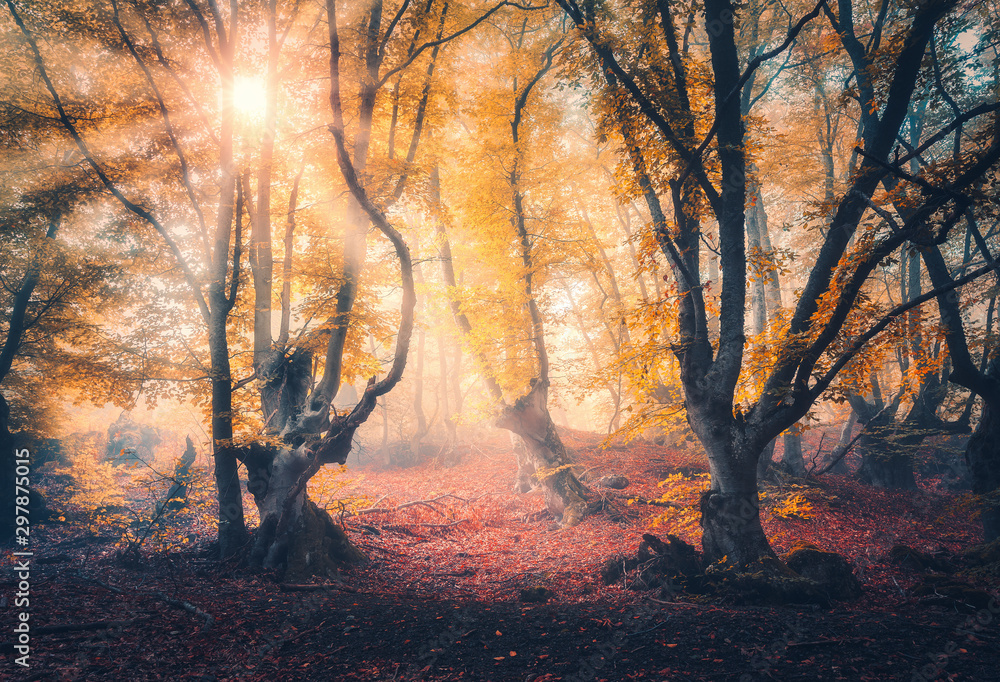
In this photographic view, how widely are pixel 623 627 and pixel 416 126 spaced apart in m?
9.52

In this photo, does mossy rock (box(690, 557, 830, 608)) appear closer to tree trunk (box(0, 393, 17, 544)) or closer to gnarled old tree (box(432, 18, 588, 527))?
gnarled old tree (box(432, 18, 588, 527))

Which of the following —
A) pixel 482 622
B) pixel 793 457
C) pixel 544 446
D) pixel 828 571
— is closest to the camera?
pixel 482 622

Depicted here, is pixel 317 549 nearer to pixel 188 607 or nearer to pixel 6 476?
pixel 188 607

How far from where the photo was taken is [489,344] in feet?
34.7

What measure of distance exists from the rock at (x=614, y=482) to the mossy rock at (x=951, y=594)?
677cm

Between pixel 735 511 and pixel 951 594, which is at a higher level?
pixel 735 511

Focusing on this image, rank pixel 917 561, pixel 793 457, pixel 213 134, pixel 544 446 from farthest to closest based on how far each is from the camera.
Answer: pixel 793 457, pixel 544 446, pixel 213 134, pixel 917 561

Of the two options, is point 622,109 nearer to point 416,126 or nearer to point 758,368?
point 758,368

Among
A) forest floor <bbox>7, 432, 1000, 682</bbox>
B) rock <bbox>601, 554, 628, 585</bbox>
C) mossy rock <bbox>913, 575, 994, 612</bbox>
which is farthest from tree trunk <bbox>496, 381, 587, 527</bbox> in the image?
mossy rock <bbox>913, 575, 994, 612</bbox>

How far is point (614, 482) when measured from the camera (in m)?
11.9

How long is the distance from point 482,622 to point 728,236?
600 cm

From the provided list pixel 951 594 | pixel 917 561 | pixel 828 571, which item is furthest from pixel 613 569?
pixel 917 561

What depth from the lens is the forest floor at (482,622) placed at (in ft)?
12.2

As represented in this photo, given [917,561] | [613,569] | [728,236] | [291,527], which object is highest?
[728,236]
